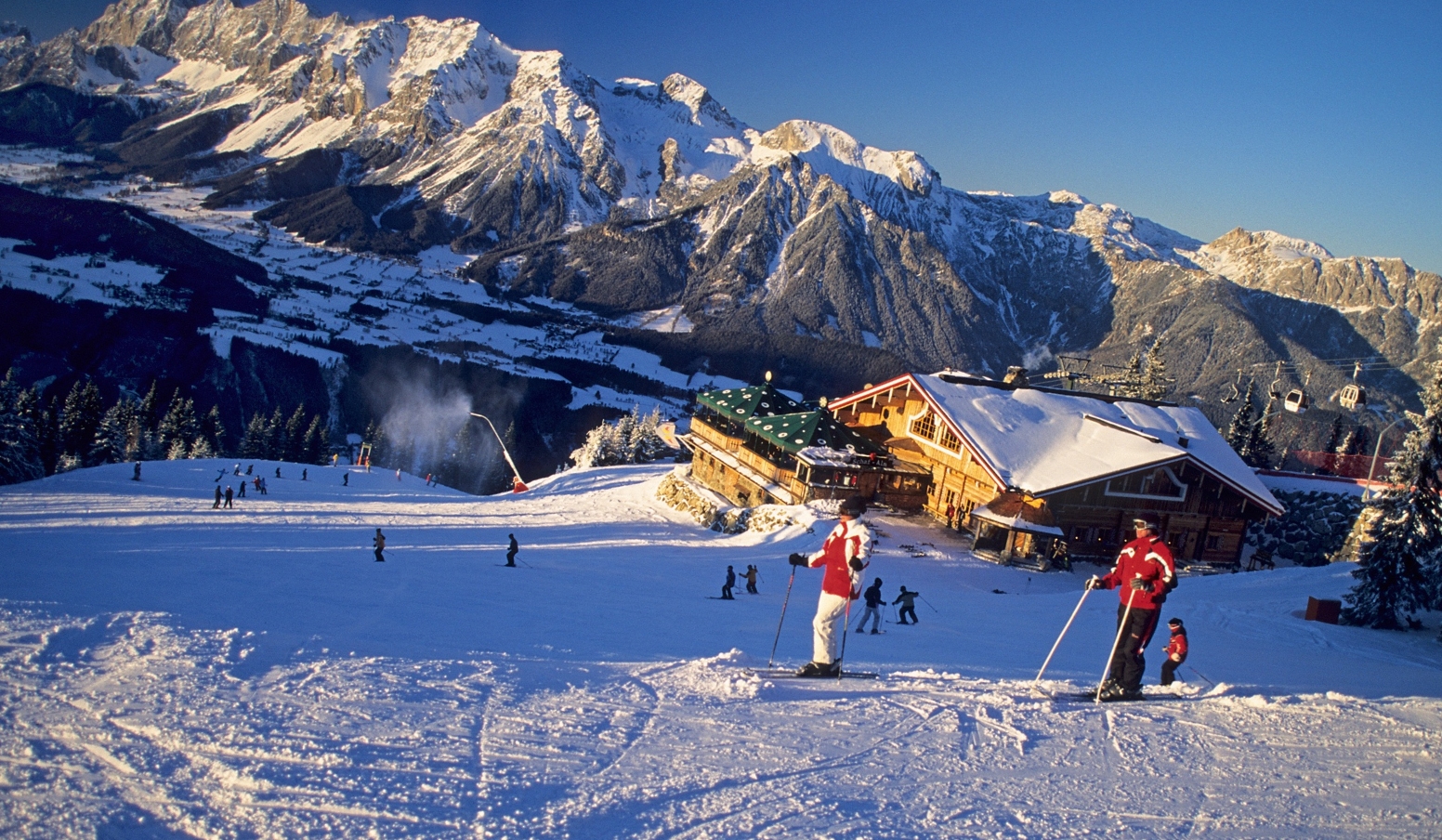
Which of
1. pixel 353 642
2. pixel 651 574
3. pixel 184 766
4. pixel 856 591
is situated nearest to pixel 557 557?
pixel 651 574

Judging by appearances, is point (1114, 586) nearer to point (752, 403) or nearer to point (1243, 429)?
point (752, 403)

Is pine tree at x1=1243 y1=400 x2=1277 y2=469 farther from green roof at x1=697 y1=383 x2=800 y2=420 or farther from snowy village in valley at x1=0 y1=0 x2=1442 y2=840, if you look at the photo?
green roof at x1=697 y1=383 x2=800 y2=420

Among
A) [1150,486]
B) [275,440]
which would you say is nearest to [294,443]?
[275,440]

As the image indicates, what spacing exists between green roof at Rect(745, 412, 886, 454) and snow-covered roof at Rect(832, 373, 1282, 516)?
11.4ft

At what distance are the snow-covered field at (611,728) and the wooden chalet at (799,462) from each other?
696 inches

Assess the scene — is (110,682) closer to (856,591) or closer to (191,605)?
(191,605)

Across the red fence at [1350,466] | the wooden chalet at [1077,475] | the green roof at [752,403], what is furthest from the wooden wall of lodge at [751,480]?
the red fence at [1350,466]

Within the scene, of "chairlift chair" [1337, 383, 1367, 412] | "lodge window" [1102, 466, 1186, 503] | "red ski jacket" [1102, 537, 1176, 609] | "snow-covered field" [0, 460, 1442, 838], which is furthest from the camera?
"chairlift chair" [1337, 383, 1367, 412]

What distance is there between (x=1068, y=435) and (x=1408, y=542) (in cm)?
1454

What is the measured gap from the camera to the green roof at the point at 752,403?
130 feet

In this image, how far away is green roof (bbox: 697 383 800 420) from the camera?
1560 inches

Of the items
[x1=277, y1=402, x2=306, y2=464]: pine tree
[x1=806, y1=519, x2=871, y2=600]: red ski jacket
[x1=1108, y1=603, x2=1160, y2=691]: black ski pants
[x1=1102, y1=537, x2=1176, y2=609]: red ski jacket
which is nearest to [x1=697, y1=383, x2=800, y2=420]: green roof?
[x1=1102, y1=537, x2=1176, y2=609]: red ski jacket

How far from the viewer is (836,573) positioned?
8523 millimetres

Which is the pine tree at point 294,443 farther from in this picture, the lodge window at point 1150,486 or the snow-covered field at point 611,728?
the lodge window at point 1150,486
